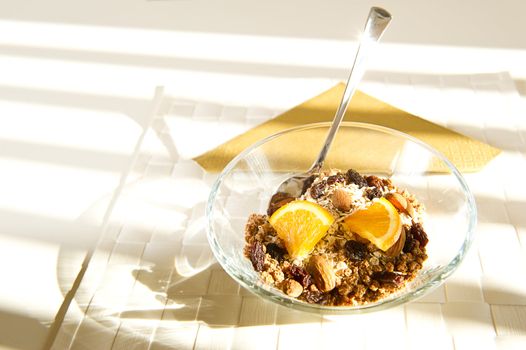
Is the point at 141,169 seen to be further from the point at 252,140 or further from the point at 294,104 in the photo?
the point at 294,104

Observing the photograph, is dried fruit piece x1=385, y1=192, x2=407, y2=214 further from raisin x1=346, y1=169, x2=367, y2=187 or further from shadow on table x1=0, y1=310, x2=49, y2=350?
shadow on table x1=0, y1=310, x2=49, y2=350

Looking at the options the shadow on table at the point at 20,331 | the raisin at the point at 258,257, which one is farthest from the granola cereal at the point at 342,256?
the shadow on table at the point at 20,331

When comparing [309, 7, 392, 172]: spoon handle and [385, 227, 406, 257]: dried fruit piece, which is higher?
[309, 7, 392, 172]: spoon handle

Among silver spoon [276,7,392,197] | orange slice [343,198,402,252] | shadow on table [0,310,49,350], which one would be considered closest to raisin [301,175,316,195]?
silver spoon [276,7,392,197]

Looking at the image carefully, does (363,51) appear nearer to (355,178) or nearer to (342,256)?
(355,178)

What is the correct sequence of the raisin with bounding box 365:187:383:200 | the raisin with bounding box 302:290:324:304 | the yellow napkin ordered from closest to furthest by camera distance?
the raisin with bounding box 302:290:324:304, the raisin with bounding box 365:187:383:200, the yellow napkin

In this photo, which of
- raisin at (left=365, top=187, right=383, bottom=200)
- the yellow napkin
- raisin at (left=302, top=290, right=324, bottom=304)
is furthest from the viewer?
the yellow napkin

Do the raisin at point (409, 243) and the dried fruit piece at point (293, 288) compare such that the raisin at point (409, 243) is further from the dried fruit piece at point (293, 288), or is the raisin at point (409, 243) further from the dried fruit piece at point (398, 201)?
the dried fruit piece at point (293, 288)
